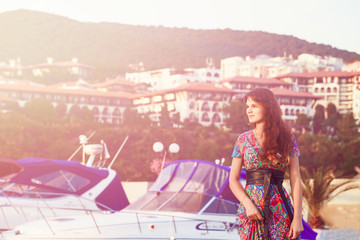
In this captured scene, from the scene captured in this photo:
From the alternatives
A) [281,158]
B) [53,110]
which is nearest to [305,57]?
[53,110]

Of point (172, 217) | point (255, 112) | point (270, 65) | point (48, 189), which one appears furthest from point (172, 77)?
point (255, 112)

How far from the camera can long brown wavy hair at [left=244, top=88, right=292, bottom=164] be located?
2201mm

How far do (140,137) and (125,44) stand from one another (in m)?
4.72

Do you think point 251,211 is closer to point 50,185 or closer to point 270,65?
point 50,185

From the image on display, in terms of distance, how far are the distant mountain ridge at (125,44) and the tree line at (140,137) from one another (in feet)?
8.11

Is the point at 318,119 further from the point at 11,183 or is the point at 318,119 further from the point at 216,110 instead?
the point at 11,183

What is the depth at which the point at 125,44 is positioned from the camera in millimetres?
24391

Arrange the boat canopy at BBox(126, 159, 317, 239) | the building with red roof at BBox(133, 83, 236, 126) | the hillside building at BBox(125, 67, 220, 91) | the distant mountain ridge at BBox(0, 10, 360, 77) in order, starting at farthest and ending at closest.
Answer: the hillside building at BBox(125, 67, 220, 91) < the building with red roof at BBox(133, 83, 236, 126) < the distant mountain ridge at BBox(0, 10, 360, 77) < the boat canopy at BBox(126, 159, 317, 239)

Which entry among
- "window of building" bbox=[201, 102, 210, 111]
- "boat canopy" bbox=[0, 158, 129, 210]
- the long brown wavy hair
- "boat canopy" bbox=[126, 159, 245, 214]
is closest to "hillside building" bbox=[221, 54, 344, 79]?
"window of building" bbox=[201, 102, 210, 111]

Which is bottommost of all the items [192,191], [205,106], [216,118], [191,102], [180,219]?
[216,118]

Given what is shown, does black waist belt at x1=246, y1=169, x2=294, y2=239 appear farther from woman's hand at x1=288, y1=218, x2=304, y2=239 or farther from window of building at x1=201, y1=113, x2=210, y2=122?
window of building at x1=201, y1=113, x2=210, y2=122

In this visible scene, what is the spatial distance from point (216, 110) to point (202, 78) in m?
1.67

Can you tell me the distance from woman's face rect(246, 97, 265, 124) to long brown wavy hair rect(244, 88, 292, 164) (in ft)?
0.04

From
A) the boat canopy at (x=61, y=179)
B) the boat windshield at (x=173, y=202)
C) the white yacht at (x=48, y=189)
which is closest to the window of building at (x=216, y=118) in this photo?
the boat canopy at (x=61, y=179)
